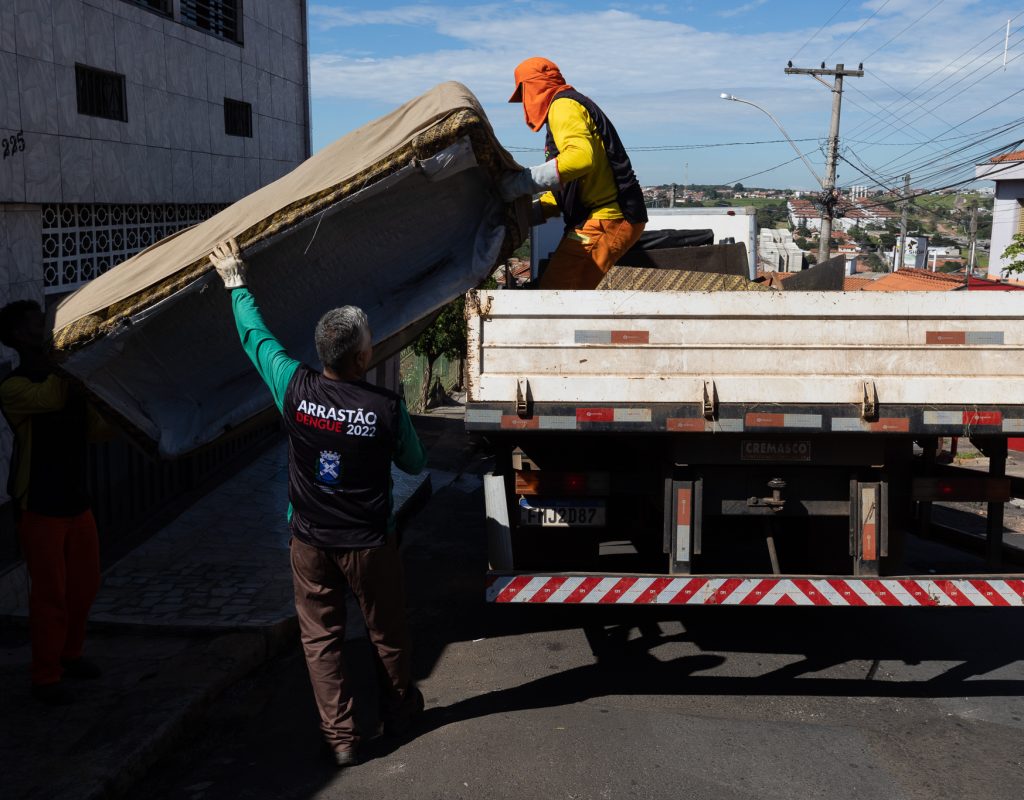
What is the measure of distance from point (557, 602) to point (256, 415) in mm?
1707

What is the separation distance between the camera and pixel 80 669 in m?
5.10

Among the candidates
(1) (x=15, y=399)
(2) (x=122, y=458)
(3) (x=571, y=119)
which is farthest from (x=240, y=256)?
(2) (x=122, y=458)

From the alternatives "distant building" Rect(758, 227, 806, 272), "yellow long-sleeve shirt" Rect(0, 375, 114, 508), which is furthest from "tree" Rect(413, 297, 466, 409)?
"yellow long-sleeve shirt" Rect(0, 375, 114, 508)

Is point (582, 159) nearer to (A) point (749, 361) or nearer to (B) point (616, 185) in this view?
(B) point (616, 185)

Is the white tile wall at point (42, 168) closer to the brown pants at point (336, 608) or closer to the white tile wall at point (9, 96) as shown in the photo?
the white tile wall at point (9, 96)

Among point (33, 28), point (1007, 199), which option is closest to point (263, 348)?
point (33, 28)

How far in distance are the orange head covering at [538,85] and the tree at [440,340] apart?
1447 cm

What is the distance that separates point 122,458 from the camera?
7.78 meters

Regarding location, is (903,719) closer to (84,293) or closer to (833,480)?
(833,480)

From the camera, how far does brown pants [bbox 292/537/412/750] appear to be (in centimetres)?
426

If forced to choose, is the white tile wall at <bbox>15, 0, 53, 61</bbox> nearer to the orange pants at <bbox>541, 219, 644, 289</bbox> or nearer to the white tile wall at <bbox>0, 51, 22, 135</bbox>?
the white tile wall at <bbox>0, 51, 22, 135</bbox>

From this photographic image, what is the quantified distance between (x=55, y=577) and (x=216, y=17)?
271 inches

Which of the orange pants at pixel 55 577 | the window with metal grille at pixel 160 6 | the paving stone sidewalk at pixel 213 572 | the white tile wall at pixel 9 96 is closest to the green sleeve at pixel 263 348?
the orange pants at pixel 55 577

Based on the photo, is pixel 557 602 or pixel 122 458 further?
pixel 122 458
